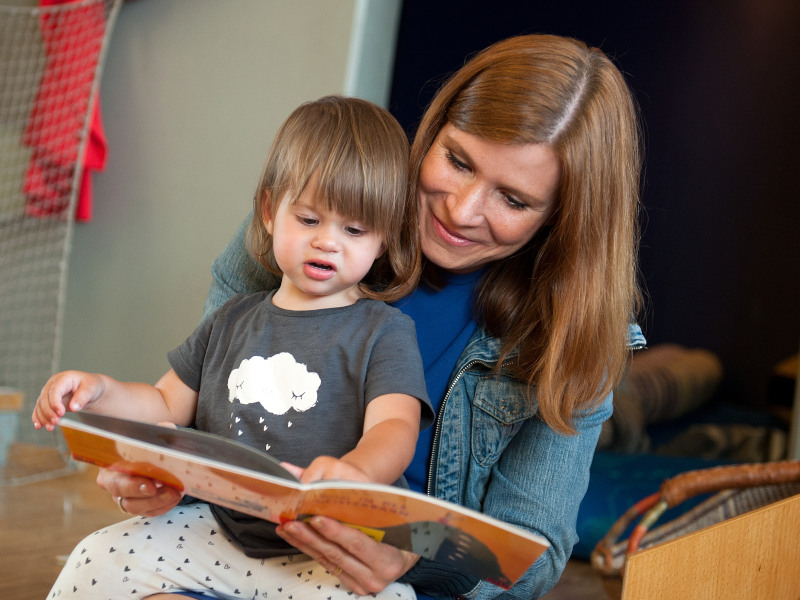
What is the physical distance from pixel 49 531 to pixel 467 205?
146cm

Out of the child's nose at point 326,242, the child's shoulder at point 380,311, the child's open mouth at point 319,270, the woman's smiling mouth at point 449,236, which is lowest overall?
the child's shoulder at point 380,311

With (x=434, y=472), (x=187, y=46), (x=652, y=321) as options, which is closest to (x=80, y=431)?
(x=434, y=472)

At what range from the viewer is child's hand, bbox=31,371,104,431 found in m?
0.94

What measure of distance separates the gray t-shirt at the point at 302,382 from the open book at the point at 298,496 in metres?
0.16

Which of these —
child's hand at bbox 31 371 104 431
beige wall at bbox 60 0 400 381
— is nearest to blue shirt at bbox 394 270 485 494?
child's hand at bbox 31 371 104 431

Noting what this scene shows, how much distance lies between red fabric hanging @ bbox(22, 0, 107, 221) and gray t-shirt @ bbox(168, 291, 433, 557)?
74.5 inches

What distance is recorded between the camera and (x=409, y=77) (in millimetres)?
2723

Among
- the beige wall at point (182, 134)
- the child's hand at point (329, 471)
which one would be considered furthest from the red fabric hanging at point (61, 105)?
the child's hand at point (329, 471)

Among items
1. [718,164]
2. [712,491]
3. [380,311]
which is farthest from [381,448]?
[718,164]

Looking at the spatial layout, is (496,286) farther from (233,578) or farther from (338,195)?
(233,578)

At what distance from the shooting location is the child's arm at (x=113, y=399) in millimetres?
944

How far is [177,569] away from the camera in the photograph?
97 cm

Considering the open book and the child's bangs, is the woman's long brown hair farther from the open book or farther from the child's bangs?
the open book

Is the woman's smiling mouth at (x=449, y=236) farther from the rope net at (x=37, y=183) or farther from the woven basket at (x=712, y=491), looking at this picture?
the rope net at (x=37, y=183)
